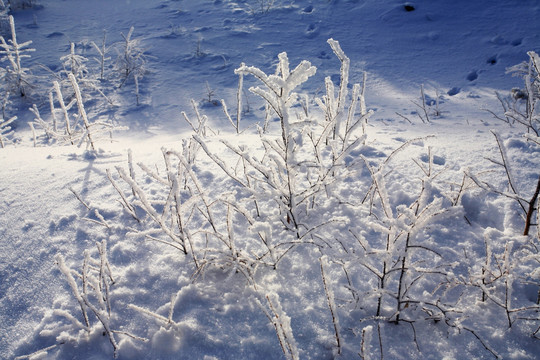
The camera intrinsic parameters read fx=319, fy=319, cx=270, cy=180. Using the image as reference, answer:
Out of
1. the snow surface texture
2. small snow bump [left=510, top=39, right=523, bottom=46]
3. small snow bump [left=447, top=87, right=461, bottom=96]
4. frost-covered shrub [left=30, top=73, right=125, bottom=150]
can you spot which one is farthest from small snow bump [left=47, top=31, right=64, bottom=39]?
small snow bump [left=510, top=39, right=523, bottom=46]

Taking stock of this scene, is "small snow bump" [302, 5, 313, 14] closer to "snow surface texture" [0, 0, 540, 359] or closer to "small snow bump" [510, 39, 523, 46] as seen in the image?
"small snow bump" [510, 39, 523, 46]

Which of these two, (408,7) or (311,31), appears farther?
(311,31)

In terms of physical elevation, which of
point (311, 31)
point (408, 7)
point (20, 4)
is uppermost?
point (20, 4)

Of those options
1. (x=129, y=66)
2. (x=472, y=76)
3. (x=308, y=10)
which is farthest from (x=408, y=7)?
(x=129, y=66)

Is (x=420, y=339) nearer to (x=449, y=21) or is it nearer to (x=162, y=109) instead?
(x=162, y=109)

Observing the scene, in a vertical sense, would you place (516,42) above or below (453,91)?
above

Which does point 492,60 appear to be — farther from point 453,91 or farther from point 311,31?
point 311,31

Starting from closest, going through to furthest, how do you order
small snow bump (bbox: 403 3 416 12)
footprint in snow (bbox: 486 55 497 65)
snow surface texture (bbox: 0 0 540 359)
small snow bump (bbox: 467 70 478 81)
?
snow surface texture (bbox: 0 0 540 359), small snow bump (bbox: 467 70 478 81), footprint in snow (bbox: 486 55 497 65), small snow bump (bbox: 403 3 416 12)

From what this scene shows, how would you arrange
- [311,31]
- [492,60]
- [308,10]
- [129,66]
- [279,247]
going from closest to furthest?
[279,247], [492,60], [129,66], [311,31], [308,10]

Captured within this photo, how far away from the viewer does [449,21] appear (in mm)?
6207

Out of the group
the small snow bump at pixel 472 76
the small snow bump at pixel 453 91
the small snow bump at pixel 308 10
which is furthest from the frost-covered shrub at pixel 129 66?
the small snow bump at pixel 472 76

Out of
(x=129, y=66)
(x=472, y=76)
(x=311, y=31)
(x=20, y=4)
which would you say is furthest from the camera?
(x=20, y=4)

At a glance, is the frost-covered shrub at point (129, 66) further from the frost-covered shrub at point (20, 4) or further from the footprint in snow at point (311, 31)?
the frost-covered shrub at point (20, 4)

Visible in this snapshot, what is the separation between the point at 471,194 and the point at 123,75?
606cm
